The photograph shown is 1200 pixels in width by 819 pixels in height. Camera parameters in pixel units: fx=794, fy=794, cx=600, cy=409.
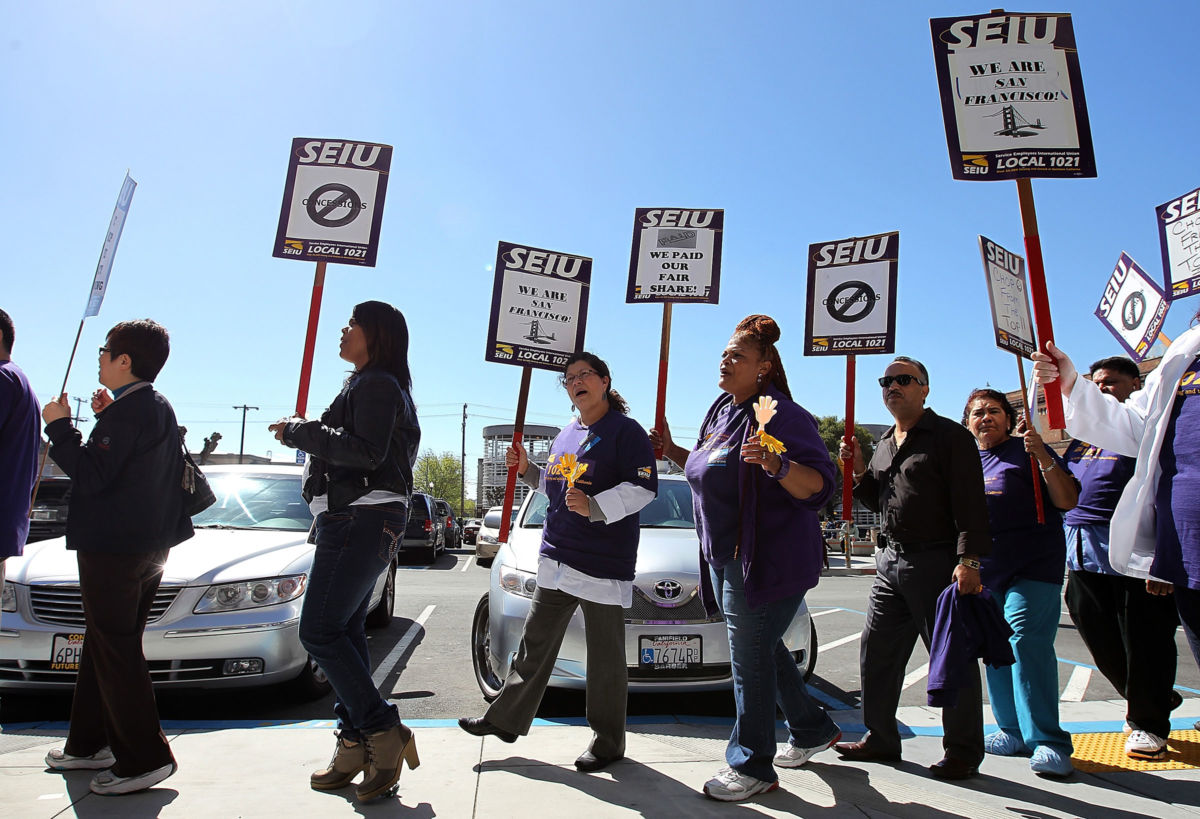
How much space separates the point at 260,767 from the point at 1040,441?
148 inches

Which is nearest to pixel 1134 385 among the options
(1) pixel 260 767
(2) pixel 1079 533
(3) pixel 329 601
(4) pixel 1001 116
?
(2) pixel 1079 533

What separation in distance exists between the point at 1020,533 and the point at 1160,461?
4.17ft

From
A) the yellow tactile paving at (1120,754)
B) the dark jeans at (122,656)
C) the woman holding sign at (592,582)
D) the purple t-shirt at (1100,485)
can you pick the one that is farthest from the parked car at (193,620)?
the purple t-shirt at (1100,485)

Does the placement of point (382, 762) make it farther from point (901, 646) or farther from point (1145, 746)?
point (1145, 746)

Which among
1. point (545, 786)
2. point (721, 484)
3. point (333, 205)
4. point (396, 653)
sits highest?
point (333, 205)

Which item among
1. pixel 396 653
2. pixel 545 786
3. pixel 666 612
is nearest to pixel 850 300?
pixel 666 612

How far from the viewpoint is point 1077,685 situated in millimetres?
5746

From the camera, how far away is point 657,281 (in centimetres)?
591

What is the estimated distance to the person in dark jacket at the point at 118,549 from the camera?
296 centimetres

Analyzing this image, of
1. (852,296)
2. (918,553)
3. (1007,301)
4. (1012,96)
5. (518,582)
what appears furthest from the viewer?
(852,296)

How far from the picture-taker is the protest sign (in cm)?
614

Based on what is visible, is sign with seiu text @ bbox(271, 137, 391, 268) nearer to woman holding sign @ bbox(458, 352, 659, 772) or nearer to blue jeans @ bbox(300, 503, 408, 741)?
woman holding sign @ bbox(458, 352, 659, 772)

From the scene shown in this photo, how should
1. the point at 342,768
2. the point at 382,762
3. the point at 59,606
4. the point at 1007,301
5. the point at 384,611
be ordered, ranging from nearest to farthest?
1. the point at 382,762
2. the point at 342,768
3. the point at 59,606
4. the point at 1007,301
5. the point at 384,611

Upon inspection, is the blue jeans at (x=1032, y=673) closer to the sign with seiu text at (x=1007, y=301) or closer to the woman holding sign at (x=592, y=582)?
the sign with seiu text at (x=1007, y=301)
